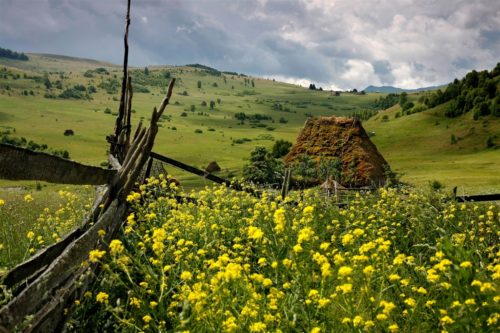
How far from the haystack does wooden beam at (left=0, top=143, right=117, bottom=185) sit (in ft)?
76.4

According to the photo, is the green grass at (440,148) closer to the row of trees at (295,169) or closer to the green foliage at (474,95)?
the green foliage at (474,95)

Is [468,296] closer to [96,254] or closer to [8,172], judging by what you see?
[96,254]

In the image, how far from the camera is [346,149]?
2991 centimetres

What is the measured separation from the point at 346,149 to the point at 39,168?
26.8m

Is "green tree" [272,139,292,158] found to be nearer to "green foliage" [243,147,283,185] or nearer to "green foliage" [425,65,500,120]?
"green foliage" [243,147,283,185]

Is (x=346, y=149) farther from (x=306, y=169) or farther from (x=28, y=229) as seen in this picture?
(x=28, y=229)

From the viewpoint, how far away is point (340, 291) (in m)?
4.52

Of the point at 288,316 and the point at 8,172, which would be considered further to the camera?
the point at 288,316

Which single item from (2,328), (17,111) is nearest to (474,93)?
(2,328)

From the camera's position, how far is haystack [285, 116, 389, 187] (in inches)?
1113

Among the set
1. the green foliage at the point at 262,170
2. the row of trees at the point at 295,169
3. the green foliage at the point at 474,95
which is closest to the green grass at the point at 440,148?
the green foliage at the point at 474,95

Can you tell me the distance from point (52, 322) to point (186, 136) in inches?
4591

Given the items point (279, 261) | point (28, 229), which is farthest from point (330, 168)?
point (279, 261)

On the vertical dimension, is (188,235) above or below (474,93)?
below
